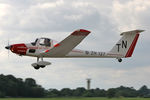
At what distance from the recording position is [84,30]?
72.1 feet

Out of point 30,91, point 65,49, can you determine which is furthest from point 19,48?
point 30,91

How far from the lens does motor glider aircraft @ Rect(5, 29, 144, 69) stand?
23719mm

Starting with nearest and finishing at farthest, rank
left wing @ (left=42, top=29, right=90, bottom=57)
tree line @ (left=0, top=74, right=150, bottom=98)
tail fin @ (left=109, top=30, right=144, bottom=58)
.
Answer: left wing @ (left=42, top=29, right=90, bottom=57)
tail fin @ (left=109, top=30, right=144, bottom=58)
tree line @ (left=0, top=74, right=150, bottom=98)

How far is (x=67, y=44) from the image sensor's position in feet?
79.3

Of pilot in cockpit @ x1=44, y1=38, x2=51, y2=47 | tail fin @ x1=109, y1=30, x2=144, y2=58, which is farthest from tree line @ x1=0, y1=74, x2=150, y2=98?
pilot in cockpit @ x1=44, y1=38, x2=51, y2=47

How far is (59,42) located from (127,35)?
693cm

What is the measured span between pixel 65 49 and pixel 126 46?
19.8 ft

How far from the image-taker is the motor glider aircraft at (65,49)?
23.7m

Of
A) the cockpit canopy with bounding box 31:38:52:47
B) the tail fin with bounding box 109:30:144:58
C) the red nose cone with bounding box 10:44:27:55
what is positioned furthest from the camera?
the tail fin with bounding box 109:30:144:58

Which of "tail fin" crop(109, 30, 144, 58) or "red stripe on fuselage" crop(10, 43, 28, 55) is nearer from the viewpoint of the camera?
"red stripe on fuselage" crop(10, 43, 28, 55)

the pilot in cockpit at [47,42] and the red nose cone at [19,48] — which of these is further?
the pilot in cockpit at [47,42]

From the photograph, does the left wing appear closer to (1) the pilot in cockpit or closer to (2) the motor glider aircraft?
(2) the motor glider aircraft

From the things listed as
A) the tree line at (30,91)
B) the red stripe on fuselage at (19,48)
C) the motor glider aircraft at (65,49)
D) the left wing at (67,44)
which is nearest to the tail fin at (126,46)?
the motor glider aircraft at (65,49)

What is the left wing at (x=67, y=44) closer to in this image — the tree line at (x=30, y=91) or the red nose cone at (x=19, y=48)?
the red nose cone at (x=19, y=48)
